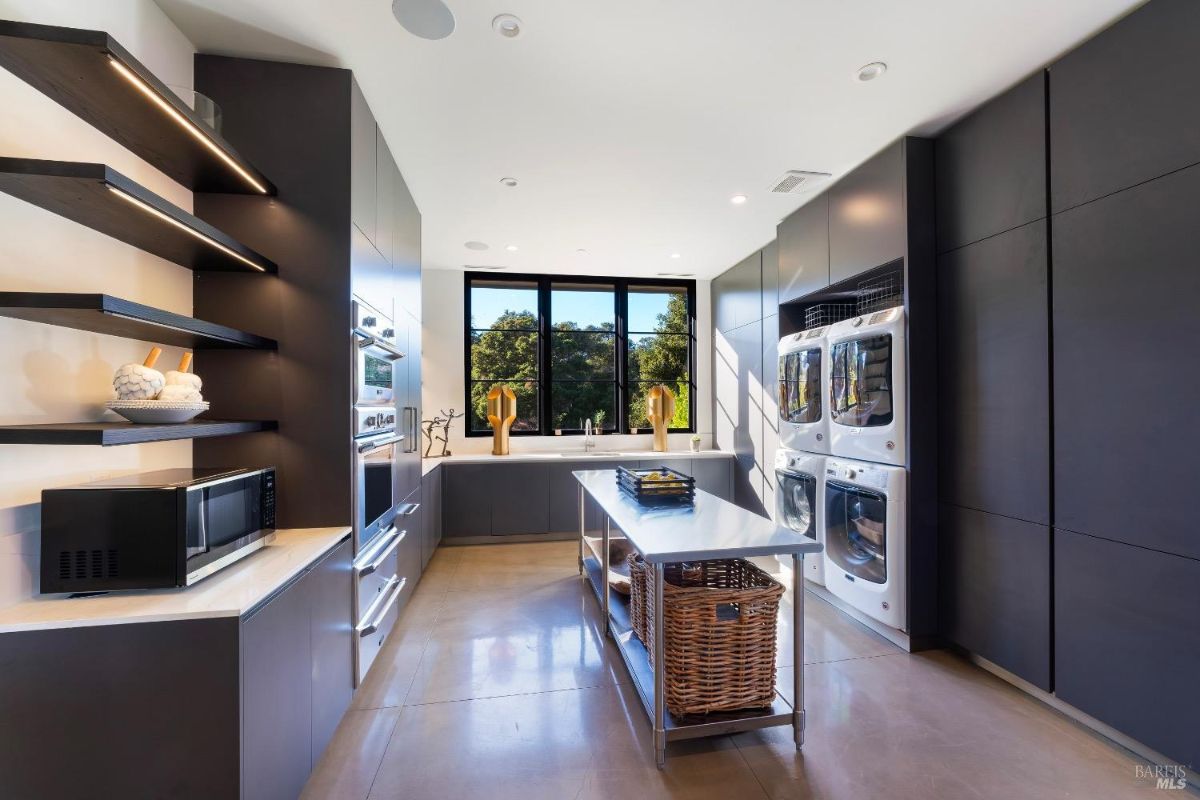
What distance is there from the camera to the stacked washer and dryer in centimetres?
257

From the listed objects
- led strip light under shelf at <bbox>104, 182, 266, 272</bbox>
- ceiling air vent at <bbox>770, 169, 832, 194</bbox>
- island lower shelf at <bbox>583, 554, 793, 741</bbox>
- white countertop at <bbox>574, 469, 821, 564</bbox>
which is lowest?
island lower shelf at <bbox>583, 554, 793, 741</bbox>

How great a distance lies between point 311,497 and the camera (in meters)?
1.99

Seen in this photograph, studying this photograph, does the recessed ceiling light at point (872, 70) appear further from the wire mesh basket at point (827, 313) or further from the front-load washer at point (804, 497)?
the front-load washer at point (804, 497)

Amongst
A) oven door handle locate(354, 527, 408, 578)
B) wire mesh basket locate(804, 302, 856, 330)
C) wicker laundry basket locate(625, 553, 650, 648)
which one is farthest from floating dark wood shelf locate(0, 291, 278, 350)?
wire mesh basket locate(804, 302, 856, 330)

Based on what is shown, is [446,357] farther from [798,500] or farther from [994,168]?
[994,168]

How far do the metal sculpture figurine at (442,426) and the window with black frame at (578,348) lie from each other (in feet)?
0.77

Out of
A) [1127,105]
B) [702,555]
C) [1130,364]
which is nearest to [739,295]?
[1127,105]

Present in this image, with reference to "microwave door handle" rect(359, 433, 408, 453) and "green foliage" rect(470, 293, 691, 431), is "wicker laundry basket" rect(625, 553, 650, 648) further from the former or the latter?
"green foliage" rect(470, 293, 691, 431)

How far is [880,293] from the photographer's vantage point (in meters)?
3.10

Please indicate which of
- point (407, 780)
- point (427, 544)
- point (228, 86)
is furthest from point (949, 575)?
point (228, 86)

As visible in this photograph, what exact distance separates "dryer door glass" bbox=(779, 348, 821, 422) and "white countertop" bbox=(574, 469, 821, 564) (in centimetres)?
125

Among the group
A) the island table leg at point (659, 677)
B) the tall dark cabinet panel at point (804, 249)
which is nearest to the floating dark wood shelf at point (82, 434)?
the island table leg at point (659, 677)

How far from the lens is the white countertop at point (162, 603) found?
1.14m

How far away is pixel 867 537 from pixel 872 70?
2.33 meters
